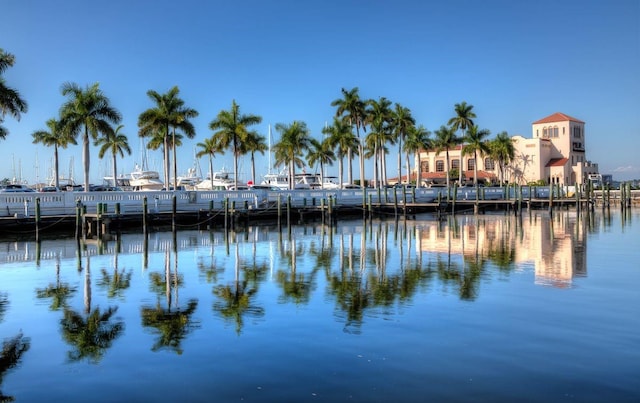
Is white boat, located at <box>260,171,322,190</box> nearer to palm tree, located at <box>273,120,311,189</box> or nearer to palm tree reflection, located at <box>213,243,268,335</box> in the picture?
palm tree, located at <box>273,120,311,189</box>

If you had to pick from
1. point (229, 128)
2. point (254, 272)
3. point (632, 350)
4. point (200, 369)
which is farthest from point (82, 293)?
point (229, 128)

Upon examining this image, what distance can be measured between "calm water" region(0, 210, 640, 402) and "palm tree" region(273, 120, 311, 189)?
47.0m

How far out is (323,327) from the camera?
48.5 feet

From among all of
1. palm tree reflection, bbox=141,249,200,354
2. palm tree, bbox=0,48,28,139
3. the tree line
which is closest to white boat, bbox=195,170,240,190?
the tree line

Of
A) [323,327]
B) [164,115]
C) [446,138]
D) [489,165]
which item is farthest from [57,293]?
[489,165]

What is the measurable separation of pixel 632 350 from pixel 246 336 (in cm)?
807

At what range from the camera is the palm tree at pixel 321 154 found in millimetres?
80100

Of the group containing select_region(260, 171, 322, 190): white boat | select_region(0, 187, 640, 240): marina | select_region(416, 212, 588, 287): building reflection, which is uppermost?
select_region(260, 171, 322, 190): white boat

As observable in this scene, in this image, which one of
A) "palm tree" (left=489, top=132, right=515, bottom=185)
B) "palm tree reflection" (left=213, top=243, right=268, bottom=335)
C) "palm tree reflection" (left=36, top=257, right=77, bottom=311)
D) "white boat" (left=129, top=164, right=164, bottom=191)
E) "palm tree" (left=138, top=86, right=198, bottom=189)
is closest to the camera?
"palm tree reflection" (left=213, top=243, right=268, bottom=335)

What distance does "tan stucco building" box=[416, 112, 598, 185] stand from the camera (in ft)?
364

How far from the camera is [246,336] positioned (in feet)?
46.0

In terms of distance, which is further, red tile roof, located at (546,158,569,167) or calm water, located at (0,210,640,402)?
red tile roof, located at (546,158,569,167)

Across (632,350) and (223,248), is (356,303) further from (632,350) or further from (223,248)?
(223,248)

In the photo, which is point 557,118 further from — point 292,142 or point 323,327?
point 323,327
